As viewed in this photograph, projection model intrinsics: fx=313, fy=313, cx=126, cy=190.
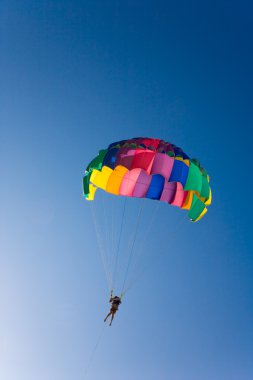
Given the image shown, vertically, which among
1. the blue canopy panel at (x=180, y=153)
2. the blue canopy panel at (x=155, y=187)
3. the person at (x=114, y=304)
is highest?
the blue canopy panel at (x=180, y=153)

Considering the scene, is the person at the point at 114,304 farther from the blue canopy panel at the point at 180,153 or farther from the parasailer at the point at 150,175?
the blue canopy panel at the point at 180,153

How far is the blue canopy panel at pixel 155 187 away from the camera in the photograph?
44.8ft

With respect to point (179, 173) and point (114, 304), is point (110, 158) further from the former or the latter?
point (114, 304)

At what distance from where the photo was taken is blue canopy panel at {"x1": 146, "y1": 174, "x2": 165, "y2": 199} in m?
13.6

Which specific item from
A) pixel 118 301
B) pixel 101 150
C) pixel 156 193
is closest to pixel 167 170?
pixel 156 193

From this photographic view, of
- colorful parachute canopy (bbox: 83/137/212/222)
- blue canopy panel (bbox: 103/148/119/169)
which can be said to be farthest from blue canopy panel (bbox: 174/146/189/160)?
blue canopy panel (bbox: 103/148/119/169)

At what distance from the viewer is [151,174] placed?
13.2m

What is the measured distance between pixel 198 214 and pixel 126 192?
3.26 metres

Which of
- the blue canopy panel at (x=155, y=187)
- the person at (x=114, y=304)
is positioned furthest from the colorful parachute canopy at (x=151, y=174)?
the person at (x=114, y=304)

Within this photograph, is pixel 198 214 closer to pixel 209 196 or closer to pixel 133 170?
pixel 209 196

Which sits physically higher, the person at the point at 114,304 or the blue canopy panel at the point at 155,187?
the blue canopy panel at the point at 155,187

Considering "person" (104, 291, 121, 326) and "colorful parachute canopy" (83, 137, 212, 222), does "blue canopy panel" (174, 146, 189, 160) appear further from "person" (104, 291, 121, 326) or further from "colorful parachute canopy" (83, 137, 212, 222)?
"person" (104, 291, 121, 326)

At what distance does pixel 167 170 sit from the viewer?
12.9m

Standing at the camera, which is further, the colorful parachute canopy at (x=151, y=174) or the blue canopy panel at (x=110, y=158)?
the blue canopy panel at (x=110, y=158)
